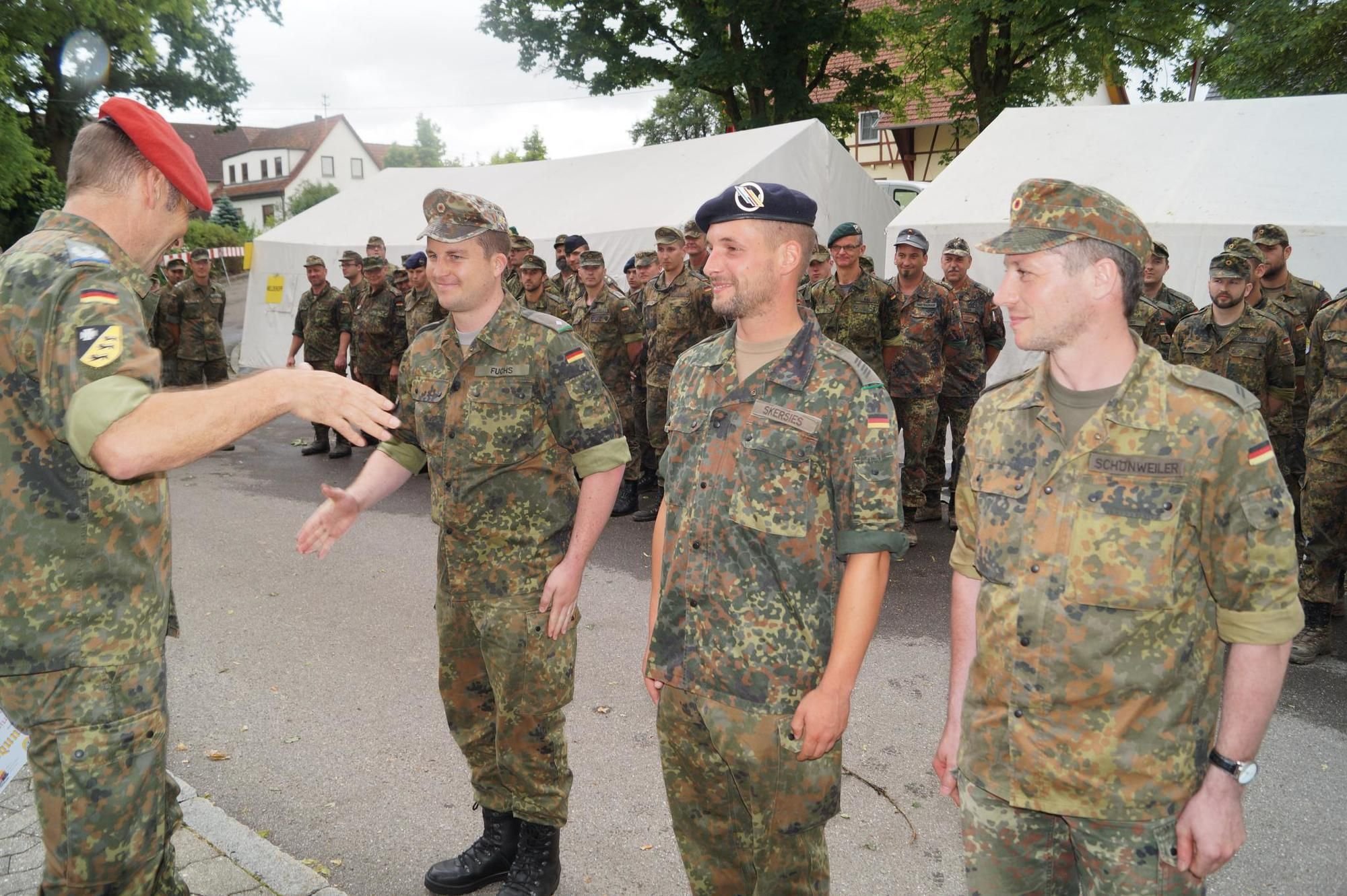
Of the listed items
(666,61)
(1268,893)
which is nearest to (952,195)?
(1268,893)

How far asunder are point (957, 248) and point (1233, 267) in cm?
267

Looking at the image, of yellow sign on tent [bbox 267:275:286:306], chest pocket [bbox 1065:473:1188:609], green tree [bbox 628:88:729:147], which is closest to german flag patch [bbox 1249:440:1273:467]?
chest pocket [bbox 1065:473:1188:609]

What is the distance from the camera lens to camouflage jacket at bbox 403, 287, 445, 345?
9.90m

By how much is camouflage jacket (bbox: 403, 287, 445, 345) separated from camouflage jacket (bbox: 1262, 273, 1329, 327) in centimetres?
739

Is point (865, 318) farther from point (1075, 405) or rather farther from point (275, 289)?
point (275, 289)

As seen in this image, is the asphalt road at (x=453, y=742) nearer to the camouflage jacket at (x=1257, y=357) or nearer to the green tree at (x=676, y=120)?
the camouflage jacket at (x=1257, y=357)

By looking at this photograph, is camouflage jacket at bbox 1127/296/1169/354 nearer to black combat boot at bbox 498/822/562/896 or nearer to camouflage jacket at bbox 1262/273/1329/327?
camouflage jacket at bbox 1262/273/1329/327

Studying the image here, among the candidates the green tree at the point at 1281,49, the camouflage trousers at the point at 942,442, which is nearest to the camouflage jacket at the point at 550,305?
the camouflage trousers at the point at 942,442

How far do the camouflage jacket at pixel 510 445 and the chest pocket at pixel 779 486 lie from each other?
A: 810mm

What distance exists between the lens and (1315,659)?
5.38 metres

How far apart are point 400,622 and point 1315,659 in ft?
17.4

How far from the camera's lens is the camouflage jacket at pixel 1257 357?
6598 mm

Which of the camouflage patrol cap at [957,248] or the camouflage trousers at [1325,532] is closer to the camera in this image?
the camouflage trousers at [1325,532]

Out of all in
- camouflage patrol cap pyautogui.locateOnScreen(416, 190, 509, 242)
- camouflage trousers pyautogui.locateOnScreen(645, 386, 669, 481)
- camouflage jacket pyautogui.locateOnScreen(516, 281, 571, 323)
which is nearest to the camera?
camouflage patrol cap pyautogui.locateOnScreen(416, 190, 509, 242)
